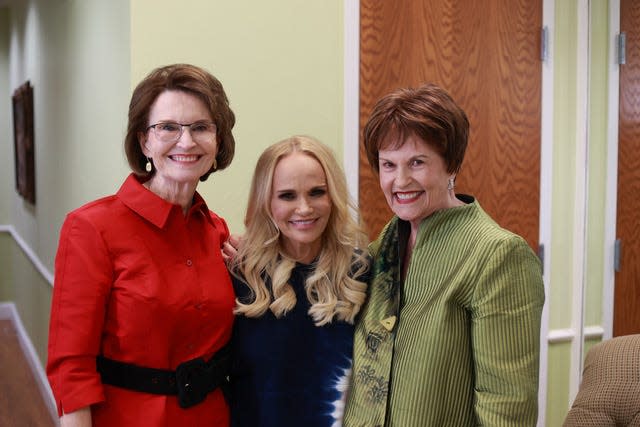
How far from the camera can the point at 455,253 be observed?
4.80 ft

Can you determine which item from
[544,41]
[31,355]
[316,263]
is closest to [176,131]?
[316,263]

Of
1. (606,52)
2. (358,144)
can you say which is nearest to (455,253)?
(358,144)

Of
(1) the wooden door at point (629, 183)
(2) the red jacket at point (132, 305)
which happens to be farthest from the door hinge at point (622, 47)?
(2) the red jacket at point (132, 305)

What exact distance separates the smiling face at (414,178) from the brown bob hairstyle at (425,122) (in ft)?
0.05

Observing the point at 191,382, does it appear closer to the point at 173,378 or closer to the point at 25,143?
A: the point at 173,378

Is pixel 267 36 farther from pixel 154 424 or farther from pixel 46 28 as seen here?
pixel 46 28

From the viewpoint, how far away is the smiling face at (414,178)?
1478 millimetres

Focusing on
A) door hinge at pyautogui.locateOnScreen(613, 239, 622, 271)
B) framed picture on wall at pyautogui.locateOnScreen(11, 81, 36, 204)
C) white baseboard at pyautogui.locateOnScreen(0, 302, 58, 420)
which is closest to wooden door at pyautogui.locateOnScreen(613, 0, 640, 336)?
door hinge at pyautogui.locateOnScreen(613, 239, 622, 271)

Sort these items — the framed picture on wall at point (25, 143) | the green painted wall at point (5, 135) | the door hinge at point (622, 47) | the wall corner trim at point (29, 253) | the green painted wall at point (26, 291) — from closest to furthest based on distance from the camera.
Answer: the door hinge at point (622, 47) → the wall corner trim at point (29, 253) → the green painted wall at point (26, 291) → the framed picture on wall at point (25, 143) → the green painted wall at point (5, 135)

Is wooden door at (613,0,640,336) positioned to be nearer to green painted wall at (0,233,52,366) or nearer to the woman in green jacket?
the woman in green jacket

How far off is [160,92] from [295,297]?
57cm

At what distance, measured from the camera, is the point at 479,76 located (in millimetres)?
2783

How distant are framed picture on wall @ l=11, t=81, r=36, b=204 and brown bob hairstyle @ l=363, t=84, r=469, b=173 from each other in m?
3.89

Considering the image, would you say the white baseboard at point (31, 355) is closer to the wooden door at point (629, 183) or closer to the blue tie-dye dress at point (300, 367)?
the blue tie-dye dress at point (300, 367)
